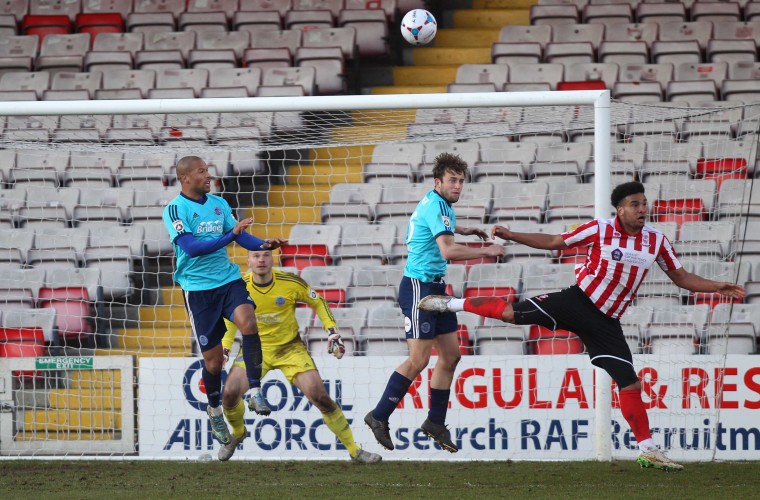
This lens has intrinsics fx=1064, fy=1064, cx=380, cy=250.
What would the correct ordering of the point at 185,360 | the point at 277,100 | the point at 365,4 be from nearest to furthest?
the point at 277,100, the point at 185,360, the point at 365,4

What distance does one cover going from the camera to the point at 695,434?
9.28 meters

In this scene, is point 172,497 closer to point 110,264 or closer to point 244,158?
point 110,264

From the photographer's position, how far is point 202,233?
7.76m

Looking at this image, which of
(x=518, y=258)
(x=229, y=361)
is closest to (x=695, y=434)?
(x=518, y=258)

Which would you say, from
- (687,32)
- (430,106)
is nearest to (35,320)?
(430,106)

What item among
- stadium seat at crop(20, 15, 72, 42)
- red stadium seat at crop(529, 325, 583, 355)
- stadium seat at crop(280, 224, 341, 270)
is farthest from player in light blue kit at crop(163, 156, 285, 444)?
stadium seat at crop(20, 15, 72, 42)

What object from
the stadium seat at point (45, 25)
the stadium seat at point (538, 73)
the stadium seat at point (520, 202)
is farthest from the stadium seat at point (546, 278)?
the stadium seat at point (45, 25)

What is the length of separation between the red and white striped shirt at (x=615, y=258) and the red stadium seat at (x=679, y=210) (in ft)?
9.81

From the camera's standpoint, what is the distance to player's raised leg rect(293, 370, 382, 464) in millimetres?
8609

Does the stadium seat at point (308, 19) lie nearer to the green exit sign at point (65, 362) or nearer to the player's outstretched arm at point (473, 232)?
the green exit sign at point (65, 362)

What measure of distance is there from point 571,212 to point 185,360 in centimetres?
412

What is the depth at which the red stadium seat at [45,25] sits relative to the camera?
16.0 m

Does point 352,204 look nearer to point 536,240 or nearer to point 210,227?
point 210,227

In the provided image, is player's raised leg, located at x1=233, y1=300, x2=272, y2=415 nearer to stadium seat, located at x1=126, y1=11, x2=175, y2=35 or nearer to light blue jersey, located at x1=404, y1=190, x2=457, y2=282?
light blue jersey, located at x1=404, y1=190, x2=457, y2=282
